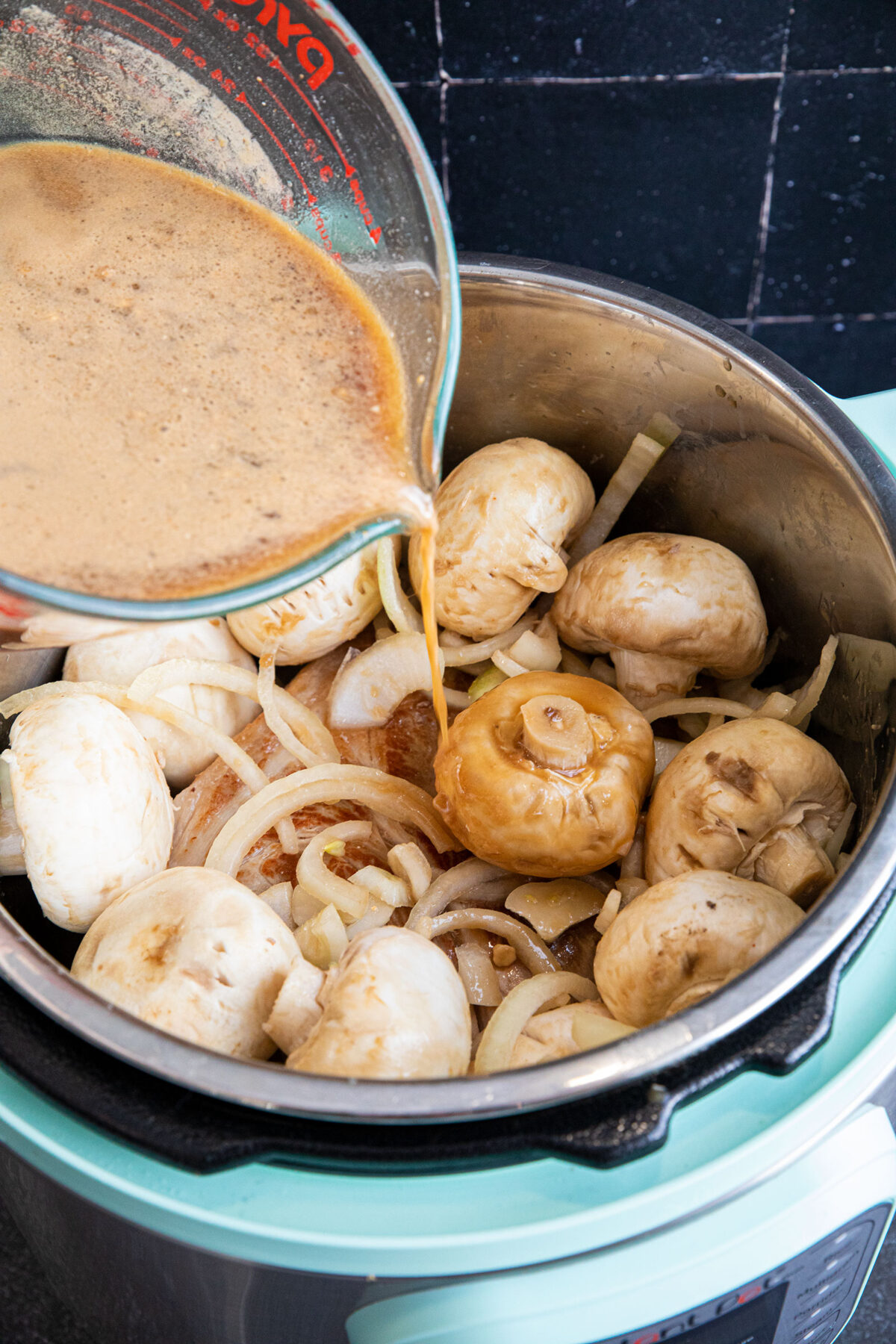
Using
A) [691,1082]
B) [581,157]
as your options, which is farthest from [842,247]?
[691,1082]

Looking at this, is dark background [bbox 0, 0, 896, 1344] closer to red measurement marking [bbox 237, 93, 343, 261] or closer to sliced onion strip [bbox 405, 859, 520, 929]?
red measurement marking [bbox 237, 93, 343, 261]

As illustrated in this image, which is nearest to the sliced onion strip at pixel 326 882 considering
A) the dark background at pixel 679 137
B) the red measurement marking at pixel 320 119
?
the red measurement marking at pixel 320 119

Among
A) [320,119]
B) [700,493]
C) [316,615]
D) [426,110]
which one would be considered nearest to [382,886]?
[316,615]

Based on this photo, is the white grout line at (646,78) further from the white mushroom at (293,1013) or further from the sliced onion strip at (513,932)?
the white mushroom at (293,1013)

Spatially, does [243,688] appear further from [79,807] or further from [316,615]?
[79,807]

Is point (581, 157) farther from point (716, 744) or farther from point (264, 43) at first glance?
point (716, 744)

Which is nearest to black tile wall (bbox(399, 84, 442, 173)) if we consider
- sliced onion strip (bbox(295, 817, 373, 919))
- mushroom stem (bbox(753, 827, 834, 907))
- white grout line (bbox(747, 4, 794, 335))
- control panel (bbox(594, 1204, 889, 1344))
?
white grout line (bbox(747, 4, 794, 335))
